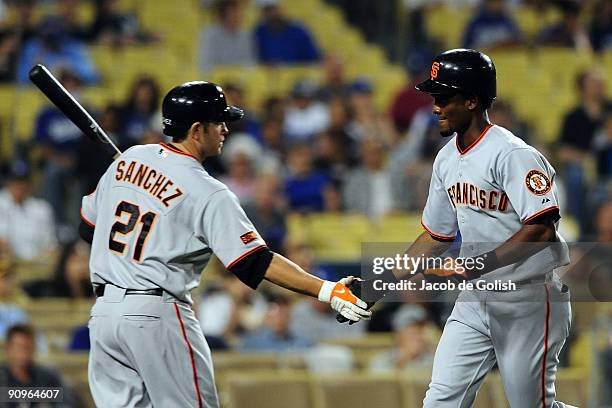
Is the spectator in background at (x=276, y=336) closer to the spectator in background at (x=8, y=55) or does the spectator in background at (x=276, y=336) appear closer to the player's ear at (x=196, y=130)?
the player's ear at (x=196, y=130)

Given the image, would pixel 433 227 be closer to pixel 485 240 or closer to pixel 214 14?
pixel 485 240

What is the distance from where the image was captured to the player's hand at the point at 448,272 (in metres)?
4.80

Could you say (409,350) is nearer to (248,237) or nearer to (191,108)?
(248,237)

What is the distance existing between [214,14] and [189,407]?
7.91m

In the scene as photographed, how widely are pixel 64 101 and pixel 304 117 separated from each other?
5500mm

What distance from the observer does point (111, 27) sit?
Result: 1159cm

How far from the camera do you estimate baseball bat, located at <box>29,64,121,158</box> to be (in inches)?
217

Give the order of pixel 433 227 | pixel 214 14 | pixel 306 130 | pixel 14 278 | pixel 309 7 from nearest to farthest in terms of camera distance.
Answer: pixel 433 227, pixel 14 278, pixel 306 130, pixel 214 14, pixel 309 7

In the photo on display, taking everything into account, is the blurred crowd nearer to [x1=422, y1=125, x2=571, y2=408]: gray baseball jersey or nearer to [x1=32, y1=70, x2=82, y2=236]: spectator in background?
[x1=32, y1=70, x2=82, y2=236]: spectator in background

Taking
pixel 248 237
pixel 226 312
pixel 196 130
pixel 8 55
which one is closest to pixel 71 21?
pixel 8 55

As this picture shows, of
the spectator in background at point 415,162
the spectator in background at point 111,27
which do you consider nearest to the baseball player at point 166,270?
the spectator in background at point 415,162

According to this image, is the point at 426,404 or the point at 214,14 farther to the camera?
the point at 214,14

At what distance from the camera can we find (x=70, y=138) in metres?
9.98

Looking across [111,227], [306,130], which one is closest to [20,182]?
[306,130]
